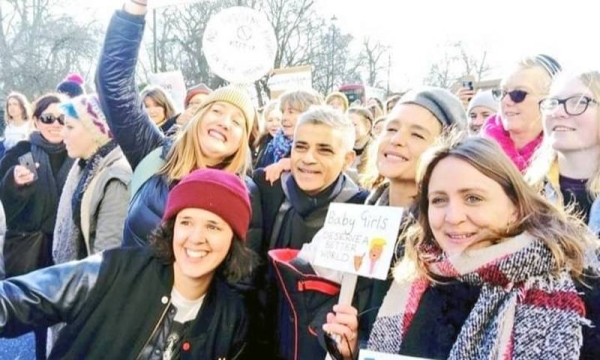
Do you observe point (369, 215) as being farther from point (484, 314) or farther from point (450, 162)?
point (484, 314)

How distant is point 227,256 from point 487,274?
1.09 meters

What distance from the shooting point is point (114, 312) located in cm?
225

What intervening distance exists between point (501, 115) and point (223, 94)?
1.54 meters

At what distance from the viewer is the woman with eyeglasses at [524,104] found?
128 inches

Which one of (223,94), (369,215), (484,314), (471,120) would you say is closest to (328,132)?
(223,94)

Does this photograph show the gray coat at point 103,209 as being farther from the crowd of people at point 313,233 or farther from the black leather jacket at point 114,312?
the black leather jacket at point 114,312

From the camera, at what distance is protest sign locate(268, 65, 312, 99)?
26.2 feet

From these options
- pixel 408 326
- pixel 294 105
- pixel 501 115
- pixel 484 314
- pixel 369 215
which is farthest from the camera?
pixel 294 105

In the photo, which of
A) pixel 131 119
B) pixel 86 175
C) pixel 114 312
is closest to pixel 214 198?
pixel 114 312

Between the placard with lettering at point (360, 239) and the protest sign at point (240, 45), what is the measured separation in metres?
2.83

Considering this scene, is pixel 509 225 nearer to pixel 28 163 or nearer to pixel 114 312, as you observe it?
pixel 114 312

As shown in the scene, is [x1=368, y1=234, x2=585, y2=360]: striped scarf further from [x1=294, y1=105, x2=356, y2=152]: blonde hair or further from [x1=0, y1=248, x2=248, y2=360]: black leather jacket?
[x1=294, y1=105, x2=356, y2=152]: blonde hair

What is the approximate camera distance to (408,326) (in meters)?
1.94

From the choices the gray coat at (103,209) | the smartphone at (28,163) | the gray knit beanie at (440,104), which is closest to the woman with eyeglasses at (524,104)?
the gray knit beanie at (440,104)
